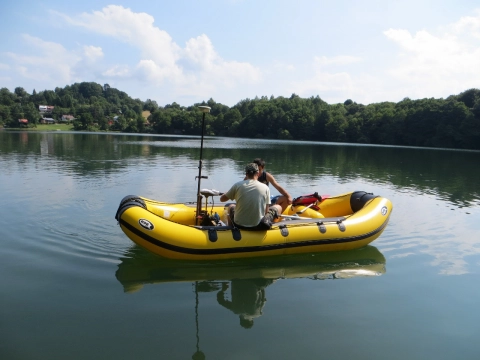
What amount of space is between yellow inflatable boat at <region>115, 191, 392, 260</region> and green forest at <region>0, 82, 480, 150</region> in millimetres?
50752

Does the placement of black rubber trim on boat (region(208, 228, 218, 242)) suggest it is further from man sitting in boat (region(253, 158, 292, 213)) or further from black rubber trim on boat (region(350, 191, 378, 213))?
black rubber trim on boat (region(350, 191, 378, 213))

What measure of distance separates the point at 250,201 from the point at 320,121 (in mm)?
70337

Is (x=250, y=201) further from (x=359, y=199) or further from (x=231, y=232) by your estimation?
(x=359, y=199)

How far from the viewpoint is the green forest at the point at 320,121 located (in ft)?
174

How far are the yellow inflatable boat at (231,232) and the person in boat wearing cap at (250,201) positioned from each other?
0.47 feet

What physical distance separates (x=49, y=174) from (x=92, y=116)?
283ft

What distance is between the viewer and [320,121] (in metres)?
73.6

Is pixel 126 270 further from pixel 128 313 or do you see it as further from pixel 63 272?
pixel 128 313

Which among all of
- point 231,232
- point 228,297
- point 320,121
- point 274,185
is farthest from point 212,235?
point 320,121

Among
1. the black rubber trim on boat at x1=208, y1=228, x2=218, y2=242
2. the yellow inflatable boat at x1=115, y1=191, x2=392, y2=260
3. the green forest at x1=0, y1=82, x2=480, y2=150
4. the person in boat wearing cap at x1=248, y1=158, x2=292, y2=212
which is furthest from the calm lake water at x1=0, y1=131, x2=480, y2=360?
the green forest at x1=0, y1=82, x2=480, y2=150

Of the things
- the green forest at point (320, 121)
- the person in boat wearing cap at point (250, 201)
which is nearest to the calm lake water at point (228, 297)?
the person in boat wearing cap at point (250, 201)

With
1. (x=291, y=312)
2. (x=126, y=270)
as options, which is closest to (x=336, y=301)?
(x=291, y=312)

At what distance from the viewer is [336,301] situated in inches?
194

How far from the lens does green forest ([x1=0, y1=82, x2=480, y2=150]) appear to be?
53.1 metres
